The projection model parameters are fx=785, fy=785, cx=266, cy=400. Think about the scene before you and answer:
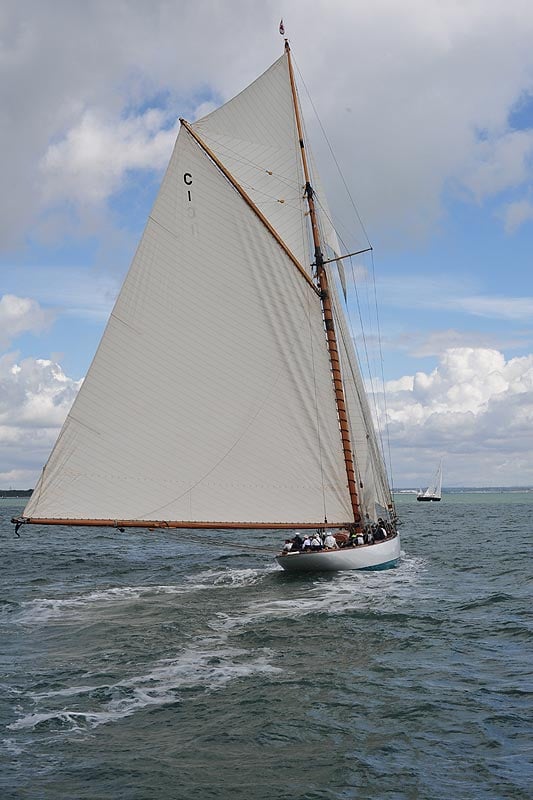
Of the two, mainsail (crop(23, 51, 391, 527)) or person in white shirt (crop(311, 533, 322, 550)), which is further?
person in white shirt (crop(311, 533, 322, 550))

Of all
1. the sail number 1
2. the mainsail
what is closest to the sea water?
the mainsail

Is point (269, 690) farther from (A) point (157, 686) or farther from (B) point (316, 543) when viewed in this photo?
(B) point (316, 543)

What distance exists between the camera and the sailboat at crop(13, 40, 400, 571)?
34.8 metres

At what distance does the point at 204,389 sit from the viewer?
3697 centimetres

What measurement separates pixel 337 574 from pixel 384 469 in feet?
42.7

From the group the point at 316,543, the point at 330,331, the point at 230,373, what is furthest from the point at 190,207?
the point at 316,543

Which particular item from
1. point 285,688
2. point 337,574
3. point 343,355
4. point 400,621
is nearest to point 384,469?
point 343,355

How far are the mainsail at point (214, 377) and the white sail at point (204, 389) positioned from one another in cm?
6

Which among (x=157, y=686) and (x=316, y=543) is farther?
(x=316, y=543)

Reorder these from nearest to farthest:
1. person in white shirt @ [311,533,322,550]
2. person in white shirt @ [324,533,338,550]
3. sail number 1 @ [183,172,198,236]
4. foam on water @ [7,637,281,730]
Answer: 1. foam on water @ [7,637,281,730]
2. sail number 1 @ [183,172,198,236]
3. person in white shirt @ [324,533,338,550]
4. person in white shirt @ [311,533,322,550]

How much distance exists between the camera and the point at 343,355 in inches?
1742

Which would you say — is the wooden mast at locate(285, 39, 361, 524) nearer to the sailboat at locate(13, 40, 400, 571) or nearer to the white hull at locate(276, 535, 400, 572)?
the sailboat at locate(13, 40, 400, 571)

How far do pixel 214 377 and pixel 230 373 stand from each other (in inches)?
34.8

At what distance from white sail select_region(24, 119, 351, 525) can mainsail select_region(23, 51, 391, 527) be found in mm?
60
